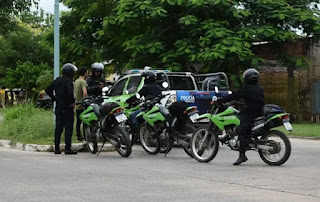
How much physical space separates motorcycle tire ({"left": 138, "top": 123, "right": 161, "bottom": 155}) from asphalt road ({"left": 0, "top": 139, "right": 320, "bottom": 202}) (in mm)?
198

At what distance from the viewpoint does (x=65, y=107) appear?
46.5 ft

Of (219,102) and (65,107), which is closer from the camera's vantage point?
(219,102)

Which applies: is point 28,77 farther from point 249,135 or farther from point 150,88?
point 249,135

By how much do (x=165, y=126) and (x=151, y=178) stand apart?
3.61 m

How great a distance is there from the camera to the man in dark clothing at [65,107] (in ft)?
46.4

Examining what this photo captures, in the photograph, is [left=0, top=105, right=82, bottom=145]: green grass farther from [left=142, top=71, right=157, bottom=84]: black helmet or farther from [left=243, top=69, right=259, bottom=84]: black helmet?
[left=243, top=69, right=259, bottom=84]: black helmet

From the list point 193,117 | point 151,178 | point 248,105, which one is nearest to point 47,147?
point 193,117

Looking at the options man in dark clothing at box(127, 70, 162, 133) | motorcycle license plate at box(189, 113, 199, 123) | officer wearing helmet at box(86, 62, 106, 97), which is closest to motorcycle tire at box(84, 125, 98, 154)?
man in dark clothing at box(127, 70, 162, 133)

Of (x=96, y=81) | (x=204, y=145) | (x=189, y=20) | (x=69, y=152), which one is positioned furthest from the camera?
(x=189, y=20)

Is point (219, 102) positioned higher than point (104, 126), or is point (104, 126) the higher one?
point (219, 102)

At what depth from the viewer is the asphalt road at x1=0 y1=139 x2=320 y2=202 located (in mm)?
8344

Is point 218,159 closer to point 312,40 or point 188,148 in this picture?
point 188,148

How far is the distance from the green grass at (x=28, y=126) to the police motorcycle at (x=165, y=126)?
222 cm

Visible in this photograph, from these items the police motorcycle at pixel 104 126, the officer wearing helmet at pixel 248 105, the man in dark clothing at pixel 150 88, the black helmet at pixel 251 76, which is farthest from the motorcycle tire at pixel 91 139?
the black helmet at pixel 251 76
